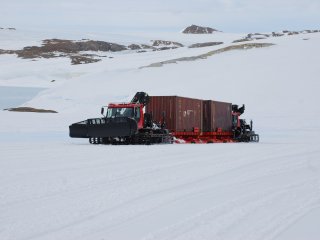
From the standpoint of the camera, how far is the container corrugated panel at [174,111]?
95.3 ft

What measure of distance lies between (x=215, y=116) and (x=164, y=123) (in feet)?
17.7

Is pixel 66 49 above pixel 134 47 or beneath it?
beneath

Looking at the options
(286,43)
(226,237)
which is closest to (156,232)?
(226,237)

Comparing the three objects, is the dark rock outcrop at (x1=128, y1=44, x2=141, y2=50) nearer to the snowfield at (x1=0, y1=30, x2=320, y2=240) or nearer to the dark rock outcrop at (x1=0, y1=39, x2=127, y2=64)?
the dark rock outcrop at (x1=0, y1=39, x2=127, y2=64)

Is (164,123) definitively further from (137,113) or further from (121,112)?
(121,112)

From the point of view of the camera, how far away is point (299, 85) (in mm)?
49656

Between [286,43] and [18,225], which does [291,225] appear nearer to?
[18,225]

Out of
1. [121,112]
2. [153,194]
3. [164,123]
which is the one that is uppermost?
[121,112]

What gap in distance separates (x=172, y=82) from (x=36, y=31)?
310 ft

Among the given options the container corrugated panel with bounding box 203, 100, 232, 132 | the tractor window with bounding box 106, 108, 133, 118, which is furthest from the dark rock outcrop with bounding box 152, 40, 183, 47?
the tractor window with bounding box 106, 108, 133, 118

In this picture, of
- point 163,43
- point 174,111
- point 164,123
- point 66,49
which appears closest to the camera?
point 164,123

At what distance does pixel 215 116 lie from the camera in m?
32.9

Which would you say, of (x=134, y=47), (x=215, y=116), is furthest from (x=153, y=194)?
(x=134, y=47)

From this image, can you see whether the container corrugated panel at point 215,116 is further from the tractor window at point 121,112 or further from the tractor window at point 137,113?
the tractor window at point 121,112
